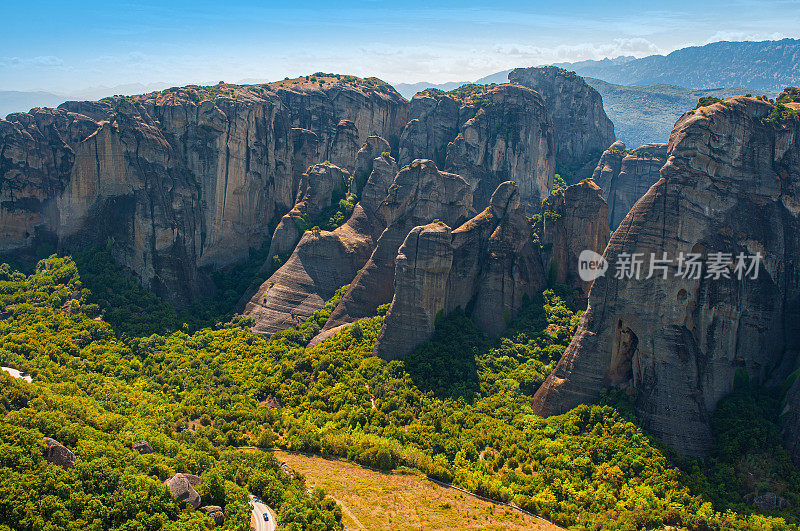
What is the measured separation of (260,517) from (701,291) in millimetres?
27415

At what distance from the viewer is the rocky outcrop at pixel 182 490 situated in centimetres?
2569

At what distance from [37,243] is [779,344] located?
206 ft

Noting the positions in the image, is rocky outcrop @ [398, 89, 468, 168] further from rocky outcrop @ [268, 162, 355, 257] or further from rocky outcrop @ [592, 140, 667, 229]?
rocky outcrop @ [592, 140, 667, 229]

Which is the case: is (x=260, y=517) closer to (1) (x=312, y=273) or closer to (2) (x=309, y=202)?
(1) (x=312, y=273)

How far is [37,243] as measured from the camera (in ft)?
195

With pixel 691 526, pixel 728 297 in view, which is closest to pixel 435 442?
pixel 691 526

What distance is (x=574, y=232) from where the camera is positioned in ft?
166

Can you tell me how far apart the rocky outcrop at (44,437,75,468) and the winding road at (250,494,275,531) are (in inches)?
314

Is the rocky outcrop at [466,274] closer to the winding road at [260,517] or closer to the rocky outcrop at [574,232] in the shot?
the rocky outcrop at [574,232]

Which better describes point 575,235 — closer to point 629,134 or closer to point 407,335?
point 407,335

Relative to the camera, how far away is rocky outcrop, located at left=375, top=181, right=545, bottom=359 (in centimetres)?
4397

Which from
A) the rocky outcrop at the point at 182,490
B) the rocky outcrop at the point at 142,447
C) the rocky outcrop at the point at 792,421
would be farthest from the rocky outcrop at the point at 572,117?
the rocky outcrop at the point at 182,490

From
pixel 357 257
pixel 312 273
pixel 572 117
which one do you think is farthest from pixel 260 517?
pixel 572 117

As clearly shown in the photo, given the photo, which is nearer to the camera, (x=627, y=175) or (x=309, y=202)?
(x=309, y=202)
